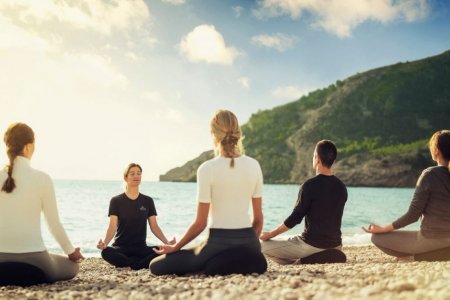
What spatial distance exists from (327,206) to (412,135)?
128 metres

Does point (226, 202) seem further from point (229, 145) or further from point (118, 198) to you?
point (118, 198)

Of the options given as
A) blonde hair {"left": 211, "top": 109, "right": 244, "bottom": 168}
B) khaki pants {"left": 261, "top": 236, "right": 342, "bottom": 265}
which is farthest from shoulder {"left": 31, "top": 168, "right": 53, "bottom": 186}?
khaki pants {"left": 261, "top": 236, "right": 342, "bottom": 265}

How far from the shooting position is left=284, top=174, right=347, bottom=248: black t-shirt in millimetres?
8312

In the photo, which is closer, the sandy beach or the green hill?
the sandy beach

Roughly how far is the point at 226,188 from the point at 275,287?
164cm

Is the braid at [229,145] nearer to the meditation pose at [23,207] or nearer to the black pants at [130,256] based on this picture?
the meditation pose at [23,207]

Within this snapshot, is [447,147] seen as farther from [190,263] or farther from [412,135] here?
[412,135]

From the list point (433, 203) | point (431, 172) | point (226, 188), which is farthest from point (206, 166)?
point (433, 203)

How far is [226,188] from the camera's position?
640 centimetres

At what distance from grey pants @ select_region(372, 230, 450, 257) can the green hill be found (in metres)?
106

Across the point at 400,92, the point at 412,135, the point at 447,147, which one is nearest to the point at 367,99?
the point at 400,92

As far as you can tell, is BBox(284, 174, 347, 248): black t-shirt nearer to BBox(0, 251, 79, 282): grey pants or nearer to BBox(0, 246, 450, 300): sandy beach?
BBox(0, 246, 450, 300): sandy beach

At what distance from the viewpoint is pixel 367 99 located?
137250 mm

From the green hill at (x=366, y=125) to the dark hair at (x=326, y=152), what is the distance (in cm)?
10695
